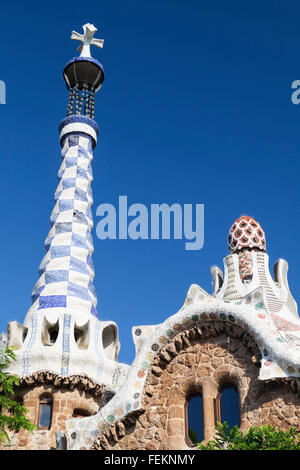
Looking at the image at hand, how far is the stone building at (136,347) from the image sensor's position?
9.45 meters

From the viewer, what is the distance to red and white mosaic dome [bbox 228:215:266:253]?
1362 centimetres

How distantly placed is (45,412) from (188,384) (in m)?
3.66

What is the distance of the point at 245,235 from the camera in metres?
13.7

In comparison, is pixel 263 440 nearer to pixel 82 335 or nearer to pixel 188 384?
pixel 188 384

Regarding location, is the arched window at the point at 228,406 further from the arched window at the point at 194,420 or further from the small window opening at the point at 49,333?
the small window opening at the point at 49,333

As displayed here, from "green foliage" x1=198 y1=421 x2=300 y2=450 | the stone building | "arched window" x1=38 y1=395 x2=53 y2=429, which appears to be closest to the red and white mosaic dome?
the stone building

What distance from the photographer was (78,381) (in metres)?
12.4

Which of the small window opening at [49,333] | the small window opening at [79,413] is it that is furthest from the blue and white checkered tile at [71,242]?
the small window opening at [79,413]

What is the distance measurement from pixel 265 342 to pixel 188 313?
1559 mm

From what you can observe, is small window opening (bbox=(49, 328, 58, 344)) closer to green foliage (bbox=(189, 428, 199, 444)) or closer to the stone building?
the stone building

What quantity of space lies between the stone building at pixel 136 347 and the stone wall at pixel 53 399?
0.02m

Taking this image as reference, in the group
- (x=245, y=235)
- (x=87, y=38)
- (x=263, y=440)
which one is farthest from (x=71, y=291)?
(x=87, y=38)

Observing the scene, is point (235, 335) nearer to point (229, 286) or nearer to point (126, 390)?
point (126, 390)
